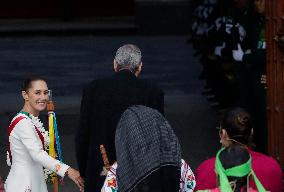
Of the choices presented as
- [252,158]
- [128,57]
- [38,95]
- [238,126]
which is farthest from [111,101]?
[252,158]

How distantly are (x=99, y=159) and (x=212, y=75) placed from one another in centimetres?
775

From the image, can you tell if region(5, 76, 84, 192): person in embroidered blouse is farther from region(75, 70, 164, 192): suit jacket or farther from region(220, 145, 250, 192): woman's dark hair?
region(220, 145, 250, 192): woman's dark hair

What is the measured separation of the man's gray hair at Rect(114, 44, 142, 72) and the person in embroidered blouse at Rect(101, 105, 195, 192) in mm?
528

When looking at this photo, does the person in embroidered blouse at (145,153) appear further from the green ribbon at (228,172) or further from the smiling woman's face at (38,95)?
the green ribbon at (228,172)

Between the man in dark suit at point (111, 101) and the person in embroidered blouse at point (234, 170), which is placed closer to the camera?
the person in embroidered blouse at point (234, 170)

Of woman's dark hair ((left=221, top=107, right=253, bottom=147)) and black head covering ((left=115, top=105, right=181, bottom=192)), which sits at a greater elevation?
woman's dark hair ((left=221, top=107, right=253, bottom=147))

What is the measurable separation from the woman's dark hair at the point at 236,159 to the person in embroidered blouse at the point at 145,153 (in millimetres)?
1137

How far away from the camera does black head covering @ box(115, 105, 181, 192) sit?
707 cm

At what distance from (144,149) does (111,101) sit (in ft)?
2.48

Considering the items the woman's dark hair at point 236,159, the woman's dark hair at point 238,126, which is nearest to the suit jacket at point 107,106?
the woman's dark hair at point 238,126

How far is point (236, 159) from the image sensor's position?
5918 millimetres

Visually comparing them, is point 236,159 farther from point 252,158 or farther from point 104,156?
point 104,156

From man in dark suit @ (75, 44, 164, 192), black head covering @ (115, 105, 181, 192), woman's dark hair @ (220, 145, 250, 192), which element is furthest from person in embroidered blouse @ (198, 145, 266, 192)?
man in dark suit @ (75, 44, 164, 192)

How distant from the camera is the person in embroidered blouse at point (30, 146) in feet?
26.6
